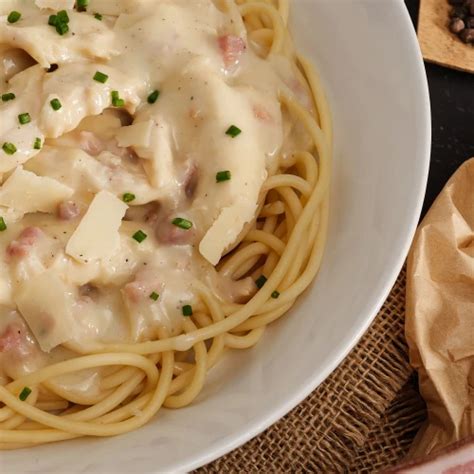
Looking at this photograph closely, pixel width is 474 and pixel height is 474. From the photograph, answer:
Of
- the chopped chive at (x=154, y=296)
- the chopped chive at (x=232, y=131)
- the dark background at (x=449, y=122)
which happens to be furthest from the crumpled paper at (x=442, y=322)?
the chopped chive at (x=154, y=296)

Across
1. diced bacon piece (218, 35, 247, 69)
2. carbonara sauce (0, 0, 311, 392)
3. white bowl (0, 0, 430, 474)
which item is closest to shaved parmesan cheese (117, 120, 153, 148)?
carbonara sauce (0, 0, 311, 392)

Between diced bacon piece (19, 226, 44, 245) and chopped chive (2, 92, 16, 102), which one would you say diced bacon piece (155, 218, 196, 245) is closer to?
diced bacon piece (19, 226, 44, 245)

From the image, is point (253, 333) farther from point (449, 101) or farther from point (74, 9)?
point (449, 101)

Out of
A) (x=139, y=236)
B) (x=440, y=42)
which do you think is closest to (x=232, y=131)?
(x=139, y=236)

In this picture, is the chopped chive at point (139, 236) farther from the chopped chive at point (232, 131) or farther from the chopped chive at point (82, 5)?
the chopped chive at point (82, 5)

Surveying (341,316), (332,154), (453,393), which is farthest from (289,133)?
(453,393)
